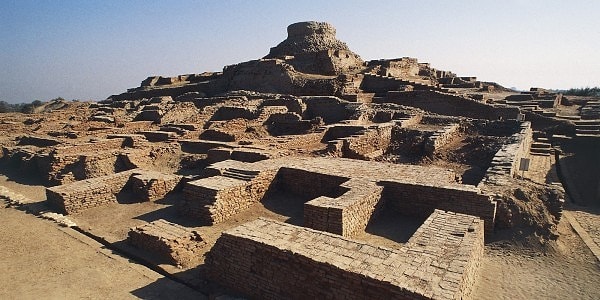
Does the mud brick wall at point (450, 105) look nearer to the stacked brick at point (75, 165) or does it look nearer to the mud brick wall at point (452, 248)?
the mud brick wall at point (452, 248)

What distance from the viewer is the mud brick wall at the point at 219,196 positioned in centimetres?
713

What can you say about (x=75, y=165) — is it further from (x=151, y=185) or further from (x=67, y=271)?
(x=67, y=271)

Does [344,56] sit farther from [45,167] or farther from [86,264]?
[86,264]

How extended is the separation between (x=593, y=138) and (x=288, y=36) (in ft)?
81.0

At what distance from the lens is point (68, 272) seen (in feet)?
18.2

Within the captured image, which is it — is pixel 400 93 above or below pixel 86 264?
above

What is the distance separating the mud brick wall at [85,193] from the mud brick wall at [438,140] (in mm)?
8498

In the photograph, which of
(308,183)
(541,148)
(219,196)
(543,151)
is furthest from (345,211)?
(541,148)

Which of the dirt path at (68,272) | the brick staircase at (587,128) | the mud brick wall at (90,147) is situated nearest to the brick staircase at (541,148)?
the brick staircase at (587,128)

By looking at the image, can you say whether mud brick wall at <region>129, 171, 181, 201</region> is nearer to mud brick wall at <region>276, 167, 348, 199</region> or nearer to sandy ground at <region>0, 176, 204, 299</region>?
sandy ground at <region>0, 176, 204, 299</region>

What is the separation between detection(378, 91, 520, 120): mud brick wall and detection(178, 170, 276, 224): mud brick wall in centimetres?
1204

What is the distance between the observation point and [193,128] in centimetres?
1459

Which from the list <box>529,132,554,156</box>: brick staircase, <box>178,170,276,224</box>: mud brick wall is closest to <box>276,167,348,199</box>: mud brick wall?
<box>178,170,276,224</box>: mud brick wall

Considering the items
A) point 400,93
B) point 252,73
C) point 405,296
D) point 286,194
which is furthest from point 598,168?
point 252,73
